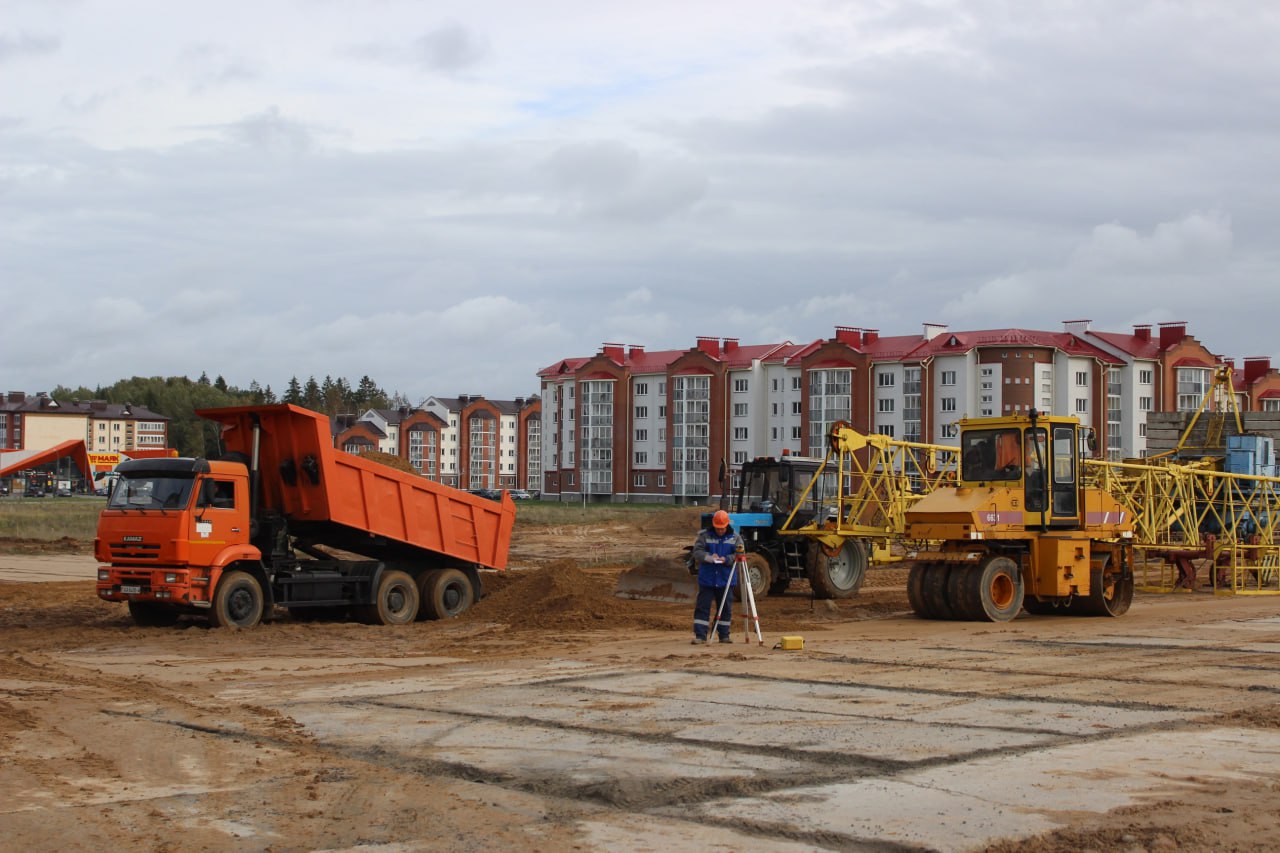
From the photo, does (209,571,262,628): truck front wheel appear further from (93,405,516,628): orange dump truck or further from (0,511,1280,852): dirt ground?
(0,511,1280,852): dirt ground

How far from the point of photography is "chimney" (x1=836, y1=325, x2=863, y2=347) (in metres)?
99.4

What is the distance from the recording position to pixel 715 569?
57.0 feet

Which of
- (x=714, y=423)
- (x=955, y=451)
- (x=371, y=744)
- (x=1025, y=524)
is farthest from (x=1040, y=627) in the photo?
(x=714, y=423)

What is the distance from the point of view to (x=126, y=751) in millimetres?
10344

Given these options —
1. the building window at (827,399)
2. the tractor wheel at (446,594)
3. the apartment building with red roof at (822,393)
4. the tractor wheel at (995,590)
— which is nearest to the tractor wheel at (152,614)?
the tractor wheel at (446,594)

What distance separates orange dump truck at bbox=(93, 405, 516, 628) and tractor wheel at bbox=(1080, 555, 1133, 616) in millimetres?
9427

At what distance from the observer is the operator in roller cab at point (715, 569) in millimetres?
17344

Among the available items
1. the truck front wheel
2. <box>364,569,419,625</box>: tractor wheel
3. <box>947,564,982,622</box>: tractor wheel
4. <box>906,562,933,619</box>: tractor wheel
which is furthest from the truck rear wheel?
the truck front wheel

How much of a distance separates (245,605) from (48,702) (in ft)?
23.5

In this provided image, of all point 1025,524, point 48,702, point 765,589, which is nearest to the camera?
point 48,702

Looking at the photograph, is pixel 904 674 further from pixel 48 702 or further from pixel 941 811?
pixel 48 702

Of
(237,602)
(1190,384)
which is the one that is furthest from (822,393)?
(237,602)

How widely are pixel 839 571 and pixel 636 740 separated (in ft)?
53.4

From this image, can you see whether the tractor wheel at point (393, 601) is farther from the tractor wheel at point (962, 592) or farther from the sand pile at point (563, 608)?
the tractor wheel at point (962, 592)
